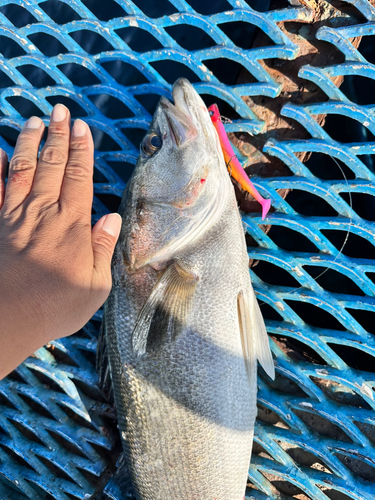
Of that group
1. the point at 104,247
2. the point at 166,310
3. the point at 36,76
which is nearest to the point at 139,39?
the point at 36,76

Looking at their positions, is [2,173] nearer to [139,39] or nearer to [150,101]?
[150,101]

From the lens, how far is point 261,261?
296cm

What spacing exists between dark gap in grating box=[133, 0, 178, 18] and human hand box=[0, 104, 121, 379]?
5.18 feet

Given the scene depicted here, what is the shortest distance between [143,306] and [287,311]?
3.47 feet

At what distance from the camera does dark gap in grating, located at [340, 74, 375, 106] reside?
2.78m

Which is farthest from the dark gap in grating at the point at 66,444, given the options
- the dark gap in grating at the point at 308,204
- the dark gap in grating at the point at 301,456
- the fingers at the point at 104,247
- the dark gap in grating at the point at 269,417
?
the dark gap in grating at the point at 308,204

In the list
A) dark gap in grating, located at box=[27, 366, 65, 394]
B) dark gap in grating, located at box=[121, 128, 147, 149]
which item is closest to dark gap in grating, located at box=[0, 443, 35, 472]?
dark gap in grating, located at box=[27, 366, 65, 394]

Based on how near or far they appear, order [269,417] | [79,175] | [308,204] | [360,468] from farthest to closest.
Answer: [308,204] < [269,417] < [360,468] < [79,175]

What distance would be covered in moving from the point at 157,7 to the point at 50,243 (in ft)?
8.40

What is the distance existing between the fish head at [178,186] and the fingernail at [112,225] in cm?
8

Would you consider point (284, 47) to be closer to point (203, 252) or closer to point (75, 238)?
point (203, 252)

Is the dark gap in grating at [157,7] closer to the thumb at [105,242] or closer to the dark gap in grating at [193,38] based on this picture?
the dark gap in grating at [193,38]

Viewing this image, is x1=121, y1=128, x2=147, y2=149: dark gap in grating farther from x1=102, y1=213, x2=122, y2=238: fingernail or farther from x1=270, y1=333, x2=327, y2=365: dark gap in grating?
x1=270, y1=333, x2=327, y2=365: dark gap in grating

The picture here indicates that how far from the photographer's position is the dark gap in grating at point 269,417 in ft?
9.16
